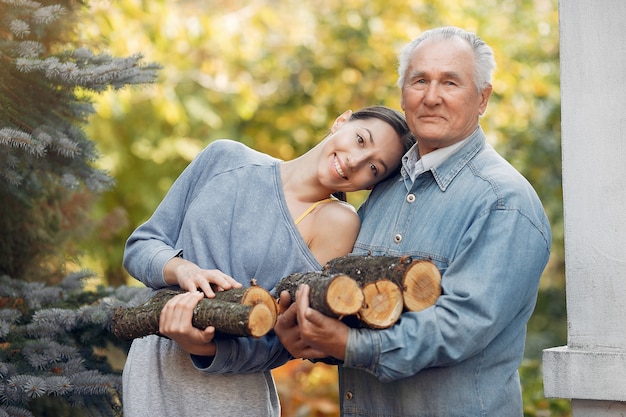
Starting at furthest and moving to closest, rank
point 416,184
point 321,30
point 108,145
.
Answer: point 321,30 < point 108,145 < point 416,184

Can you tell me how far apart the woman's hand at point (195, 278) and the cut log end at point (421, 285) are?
579 mm

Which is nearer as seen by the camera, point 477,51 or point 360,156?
point 477,51

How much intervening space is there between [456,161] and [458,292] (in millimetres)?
536

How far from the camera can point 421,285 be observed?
2.61 metres

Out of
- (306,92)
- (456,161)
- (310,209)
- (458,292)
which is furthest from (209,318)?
(306,92)

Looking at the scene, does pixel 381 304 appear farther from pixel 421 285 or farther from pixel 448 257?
pixel 448 257

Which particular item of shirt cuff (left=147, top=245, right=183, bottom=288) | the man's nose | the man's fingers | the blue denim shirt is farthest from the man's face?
shirt cuff (left=147, top=245, right=183, bottom=288)

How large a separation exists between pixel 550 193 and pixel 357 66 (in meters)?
2.39

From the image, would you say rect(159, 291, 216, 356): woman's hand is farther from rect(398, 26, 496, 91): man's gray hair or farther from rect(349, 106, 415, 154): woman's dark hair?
rect(398, 26, 496, 91): man's gray hair

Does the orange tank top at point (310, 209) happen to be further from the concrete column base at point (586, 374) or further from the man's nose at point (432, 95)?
the concrete column base at point (586, 374)

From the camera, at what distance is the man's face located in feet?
9.29

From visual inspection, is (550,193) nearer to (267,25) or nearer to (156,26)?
(267,25)

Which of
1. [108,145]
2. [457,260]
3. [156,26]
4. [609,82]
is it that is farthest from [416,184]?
[108,145]

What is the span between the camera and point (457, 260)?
2.62 m
